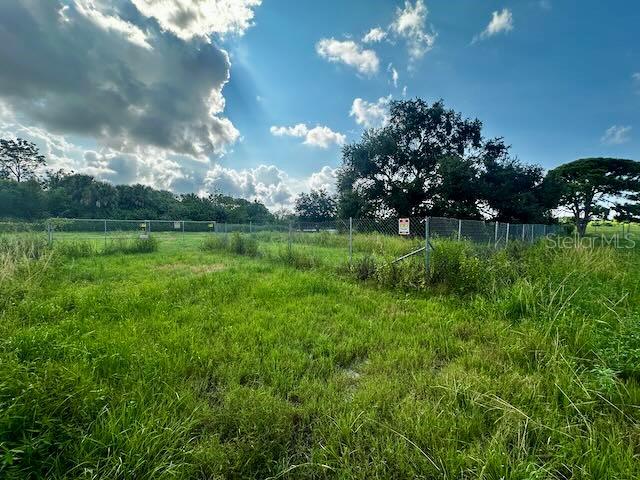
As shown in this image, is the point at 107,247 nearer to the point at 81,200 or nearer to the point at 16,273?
the point at 16,273

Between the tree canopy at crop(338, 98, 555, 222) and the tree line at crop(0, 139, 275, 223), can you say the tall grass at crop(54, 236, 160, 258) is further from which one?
the tree line at crop(0, 139, 275, 223)

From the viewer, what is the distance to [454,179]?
2122 centimetres

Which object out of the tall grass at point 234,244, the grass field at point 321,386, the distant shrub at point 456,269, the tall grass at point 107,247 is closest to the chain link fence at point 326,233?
the tall grass at point 234,244

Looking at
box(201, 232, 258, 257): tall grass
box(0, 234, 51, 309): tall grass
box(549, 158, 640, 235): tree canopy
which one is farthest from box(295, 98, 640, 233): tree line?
box(0, 234, 51, 309): tall grass

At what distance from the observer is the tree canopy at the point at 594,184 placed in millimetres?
25953

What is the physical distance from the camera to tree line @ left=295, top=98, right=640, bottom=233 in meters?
22.4

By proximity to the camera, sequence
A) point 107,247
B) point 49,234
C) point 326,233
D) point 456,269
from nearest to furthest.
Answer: point 456,269, point 49,234, point 107,247, point 326,233

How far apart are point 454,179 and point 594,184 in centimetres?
1750

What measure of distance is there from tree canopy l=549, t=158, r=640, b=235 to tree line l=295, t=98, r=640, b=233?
0.07 meters

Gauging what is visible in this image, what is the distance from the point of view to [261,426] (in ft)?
6.68

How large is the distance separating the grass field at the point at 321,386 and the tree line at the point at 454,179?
19206mm

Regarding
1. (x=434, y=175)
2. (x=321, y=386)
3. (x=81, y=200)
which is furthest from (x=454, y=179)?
(x=81, y=200)

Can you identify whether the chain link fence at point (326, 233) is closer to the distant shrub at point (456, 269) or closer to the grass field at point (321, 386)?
the distant shrub at point (456, 269)

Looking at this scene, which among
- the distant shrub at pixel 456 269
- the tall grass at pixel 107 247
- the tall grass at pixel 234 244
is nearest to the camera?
the distant shrub at pixel 456 269
